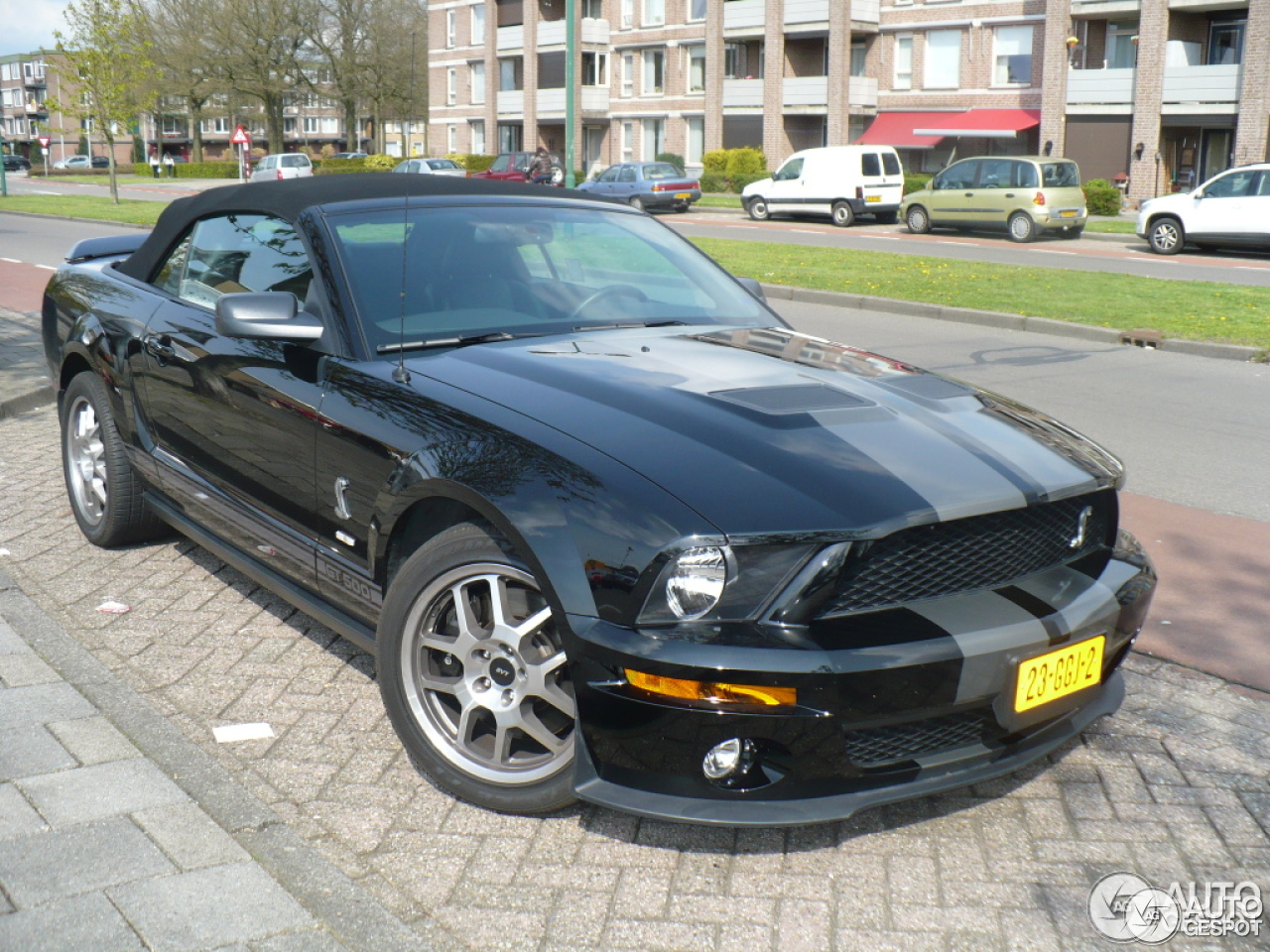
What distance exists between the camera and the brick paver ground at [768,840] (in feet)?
9.20

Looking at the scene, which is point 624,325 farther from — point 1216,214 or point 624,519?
point 1216,214

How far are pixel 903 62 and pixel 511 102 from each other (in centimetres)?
2344

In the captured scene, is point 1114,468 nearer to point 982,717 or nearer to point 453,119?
point 982,717

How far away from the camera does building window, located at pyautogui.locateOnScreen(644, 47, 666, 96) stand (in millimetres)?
57000

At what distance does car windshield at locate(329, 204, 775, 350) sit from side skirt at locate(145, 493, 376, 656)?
814mm

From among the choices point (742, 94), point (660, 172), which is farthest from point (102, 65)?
point (742, 94)

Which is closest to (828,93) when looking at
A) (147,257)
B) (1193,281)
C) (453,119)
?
(453,119)

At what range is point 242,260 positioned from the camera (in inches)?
179

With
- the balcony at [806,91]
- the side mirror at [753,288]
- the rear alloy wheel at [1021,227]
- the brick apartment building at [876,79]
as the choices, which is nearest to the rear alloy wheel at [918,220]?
the rear alloy wheel at [1021,227]

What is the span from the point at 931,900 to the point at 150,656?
9.13ft

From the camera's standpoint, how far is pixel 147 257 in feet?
17.3

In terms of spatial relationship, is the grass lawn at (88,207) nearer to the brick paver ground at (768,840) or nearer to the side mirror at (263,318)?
the side mirror at (263,318)

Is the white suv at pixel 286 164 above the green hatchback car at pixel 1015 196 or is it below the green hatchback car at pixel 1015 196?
above

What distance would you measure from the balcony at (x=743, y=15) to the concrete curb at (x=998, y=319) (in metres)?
38.6
